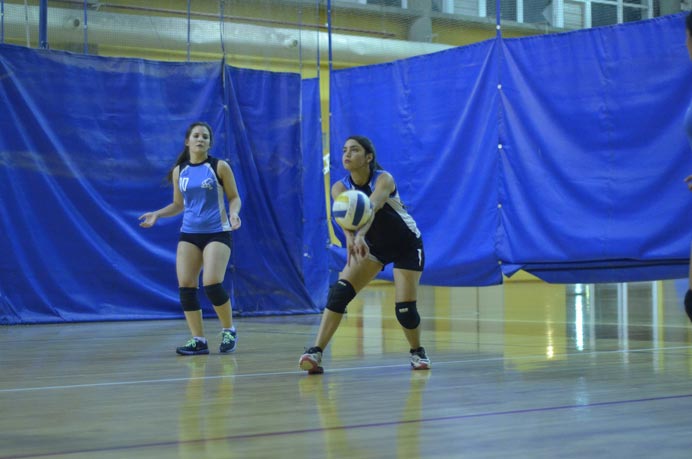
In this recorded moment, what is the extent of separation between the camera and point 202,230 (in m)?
7.83

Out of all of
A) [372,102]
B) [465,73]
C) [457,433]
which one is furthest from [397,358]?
[372,102]

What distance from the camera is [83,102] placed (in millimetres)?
11398

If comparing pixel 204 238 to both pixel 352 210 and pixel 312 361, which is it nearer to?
pixel 312 361

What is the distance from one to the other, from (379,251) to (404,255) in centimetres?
16

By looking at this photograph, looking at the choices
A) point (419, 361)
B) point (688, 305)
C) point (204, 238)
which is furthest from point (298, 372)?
point (688, 305)

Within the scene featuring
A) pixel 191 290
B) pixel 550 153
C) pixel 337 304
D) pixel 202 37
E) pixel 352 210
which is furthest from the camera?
pixel 202 37

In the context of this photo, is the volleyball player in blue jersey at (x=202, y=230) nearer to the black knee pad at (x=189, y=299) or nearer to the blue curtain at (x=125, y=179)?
the black knee pad at (x=189, y=299)

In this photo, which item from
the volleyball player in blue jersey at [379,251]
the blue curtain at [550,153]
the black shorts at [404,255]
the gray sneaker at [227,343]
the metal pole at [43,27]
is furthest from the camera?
the metal pole at [43,27]

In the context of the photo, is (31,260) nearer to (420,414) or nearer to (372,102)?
(372,102)

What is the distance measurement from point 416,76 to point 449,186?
49.9 inches


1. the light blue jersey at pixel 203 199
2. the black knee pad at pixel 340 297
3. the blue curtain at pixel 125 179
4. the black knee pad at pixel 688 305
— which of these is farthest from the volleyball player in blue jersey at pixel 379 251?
the blue curtain at pixel 125 179

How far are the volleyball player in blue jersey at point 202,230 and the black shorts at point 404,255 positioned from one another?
1558 mm

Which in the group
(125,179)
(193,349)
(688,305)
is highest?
(125,179)

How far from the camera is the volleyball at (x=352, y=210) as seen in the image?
6.00 m
